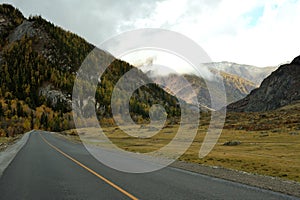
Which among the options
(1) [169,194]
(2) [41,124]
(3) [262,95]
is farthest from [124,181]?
(2) [41,124]

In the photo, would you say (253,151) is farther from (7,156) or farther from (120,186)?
(120,186)

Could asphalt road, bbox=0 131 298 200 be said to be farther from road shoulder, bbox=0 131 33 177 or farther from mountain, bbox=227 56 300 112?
mountain, bbox=227 56 300 112

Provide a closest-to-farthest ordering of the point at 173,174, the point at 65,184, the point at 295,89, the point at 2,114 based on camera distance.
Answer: the point at 65,184
the point at 173,174
the point at 295,89
the point at 2,114

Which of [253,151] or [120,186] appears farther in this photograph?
[253,151]

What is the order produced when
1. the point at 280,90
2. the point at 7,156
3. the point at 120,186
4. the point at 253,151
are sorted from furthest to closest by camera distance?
the point at 280,90
the point at 253,151
the point at 7,156
the point at 120,186

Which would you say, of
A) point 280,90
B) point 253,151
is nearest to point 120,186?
point 253,151

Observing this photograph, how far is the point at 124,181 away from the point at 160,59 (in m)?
21.5

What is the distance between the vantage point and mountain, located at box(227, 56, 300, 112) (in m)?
150

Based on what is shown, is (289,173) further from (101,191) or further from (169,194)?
(101,191)

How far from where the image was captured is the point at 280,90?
15650 centimetres

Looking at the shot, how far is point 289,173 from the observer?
65.9 feet

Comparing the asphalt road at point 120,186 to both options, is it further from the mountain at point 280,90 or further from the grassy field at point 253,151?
the mountain at point 280,90

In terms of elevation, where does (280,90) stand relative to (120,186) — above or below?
above

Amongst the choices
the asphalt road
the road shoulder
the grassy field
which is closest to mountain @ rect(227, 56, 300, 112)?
the grassy field
